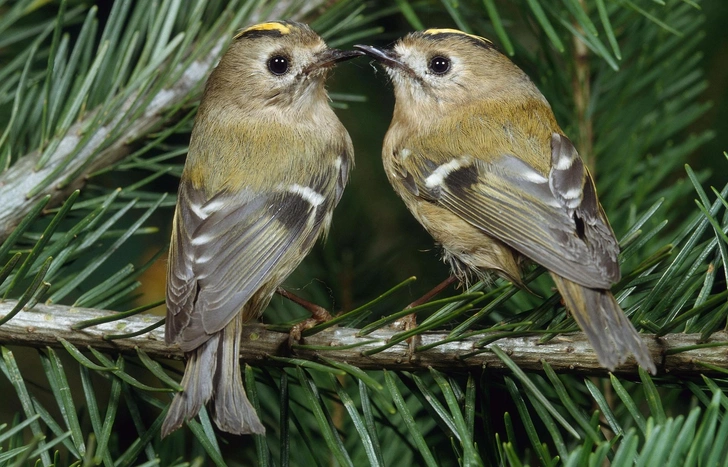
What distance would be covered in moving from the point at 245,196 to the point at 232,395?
0.50m

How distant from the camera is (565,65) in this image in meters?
1.57

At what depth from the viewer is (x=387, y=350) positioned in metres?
0.99

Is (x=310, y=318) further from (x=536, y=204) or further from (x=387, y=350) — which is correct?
(x=536, y=204)

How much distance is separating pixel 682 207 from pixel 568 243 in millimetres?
543

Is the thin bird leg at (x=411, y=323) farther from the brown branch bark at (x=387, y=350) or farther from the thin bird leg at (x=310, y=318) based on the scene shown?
the thin bird leg at (x=310, y=318)

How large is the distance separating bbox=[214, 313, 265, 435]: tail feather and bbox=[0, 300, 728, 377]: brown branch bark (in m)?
0.06

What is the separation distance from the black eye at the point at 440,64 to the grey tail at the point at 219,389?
879 mm

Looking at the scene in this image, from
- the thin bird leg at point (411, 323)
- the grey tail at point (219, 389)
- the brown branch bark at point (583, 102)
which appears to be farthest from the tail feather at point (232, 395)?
the brown branch bark at point (583, 102)

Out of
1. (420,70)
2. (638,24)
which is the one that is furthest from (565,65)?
(420,70)

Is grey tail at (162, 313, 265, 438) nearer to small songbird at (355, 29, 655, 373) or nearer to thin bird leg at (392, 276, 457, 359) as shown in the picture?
thin bird leg at (392, 276, 457, 359)

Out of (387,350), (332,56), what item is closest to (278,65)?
(332,56)

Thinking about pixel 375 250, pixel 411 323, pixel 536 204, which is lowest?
pixel 375 250

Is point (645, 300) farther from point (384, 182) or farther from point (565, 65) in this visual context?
point (384, 182)

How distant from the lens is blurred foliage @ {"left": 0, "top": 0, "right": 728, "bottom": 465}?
90cm
